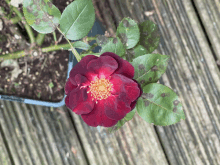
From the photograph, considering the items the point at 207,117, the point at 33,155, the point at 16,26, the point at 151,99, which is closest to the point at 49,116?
the point at 33,155

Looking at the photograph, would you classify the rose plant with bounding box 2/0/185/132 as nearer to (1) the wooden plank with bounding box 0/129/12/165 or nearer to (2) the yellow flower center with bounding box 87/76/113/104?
(2) the yellow flower center with bounding box 87/76/113/104

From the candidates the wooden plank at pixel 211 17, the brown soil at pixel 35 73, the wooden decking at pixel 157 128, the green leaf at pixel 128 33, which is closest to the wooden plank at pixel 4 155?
the wooden decking at pixel 157 128

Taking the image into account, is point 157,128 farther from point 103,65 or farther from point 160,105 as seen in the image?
point 103,65

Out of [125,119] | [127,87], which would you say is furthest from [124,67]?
[125,119]

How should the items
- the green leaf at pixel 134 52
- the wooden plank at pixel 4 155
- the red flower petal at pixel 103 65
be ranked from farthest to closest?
the wooden plank at pixel 4 155
the green leaf at pixel 134 52
the red flower petal at pixel 103 65

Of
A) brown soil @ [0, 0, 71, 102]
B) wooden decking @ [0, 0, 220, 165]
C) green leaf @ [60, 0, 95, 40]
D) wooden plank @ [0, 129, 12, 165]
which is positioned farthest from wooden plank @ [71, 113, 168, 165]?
green leaf @ [60, 0, 95, 40]

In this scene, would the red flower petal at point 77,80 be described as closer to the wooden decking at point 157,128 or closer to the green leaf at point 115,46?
the green leaf at point 115,46
